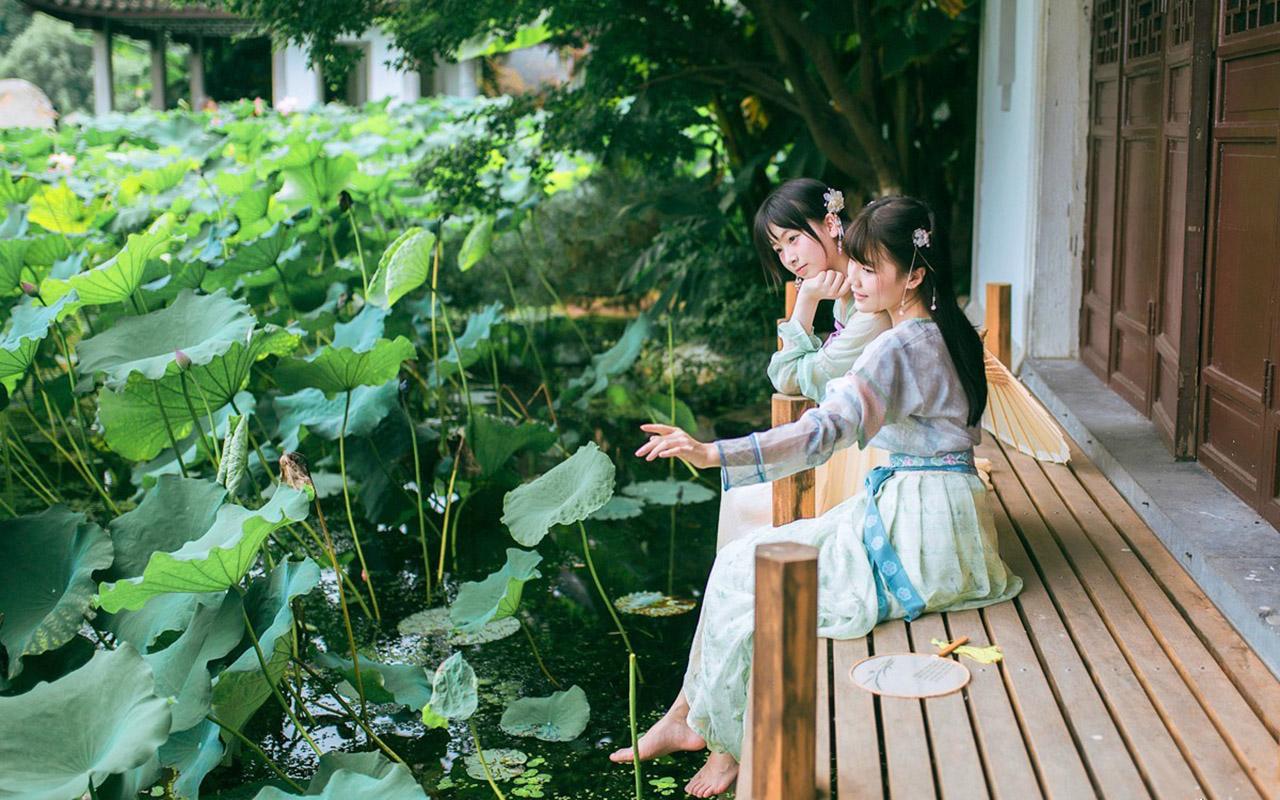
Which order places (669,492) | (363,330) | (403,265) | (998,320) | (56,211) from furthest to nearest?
(56,211) < (669,492) < (363,330) < (403,265) < (998,320)

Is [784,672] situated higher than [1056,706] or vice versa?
[784,672]

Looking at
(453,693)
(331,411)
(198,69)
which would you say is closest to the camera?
(453,693)

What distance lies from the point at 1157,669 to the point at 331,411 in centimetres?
260

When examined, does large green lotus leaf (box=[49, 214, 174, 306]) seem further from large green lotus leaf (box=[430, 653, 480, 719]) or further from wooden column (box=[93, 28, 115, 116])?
wooden column (box=[93, 28, 115, 116])

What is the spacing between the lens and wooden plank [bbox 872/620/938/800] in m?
1.80

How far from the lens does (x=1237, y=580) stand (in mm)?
2291

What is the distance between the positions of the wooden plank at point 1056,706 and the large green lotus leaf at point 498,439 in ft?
7.01

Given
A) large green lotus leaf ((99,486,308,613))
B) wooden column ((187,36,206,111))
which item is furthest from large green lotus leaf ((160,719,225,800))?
wooden column ((187,36,206,111))

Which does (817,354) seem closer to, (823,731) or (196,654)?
(823,731)

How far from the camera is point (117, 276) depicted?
359 cm

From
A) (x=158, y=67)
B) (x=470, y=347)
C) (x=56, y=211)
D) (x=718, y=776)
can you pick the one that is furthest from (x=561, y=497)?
(x=158, y=67)

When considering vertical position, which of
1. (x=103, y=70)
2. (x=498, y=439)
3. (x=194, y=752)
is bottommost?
(x=194, y=752)

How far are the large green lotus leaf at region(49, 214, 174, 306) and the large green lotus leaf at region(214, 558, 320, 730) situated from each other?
1131mm

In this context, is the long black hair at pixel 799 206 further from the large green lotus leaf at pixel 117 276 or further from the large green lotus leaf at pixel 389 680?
the large green lotus leaf at pixel 117 276
